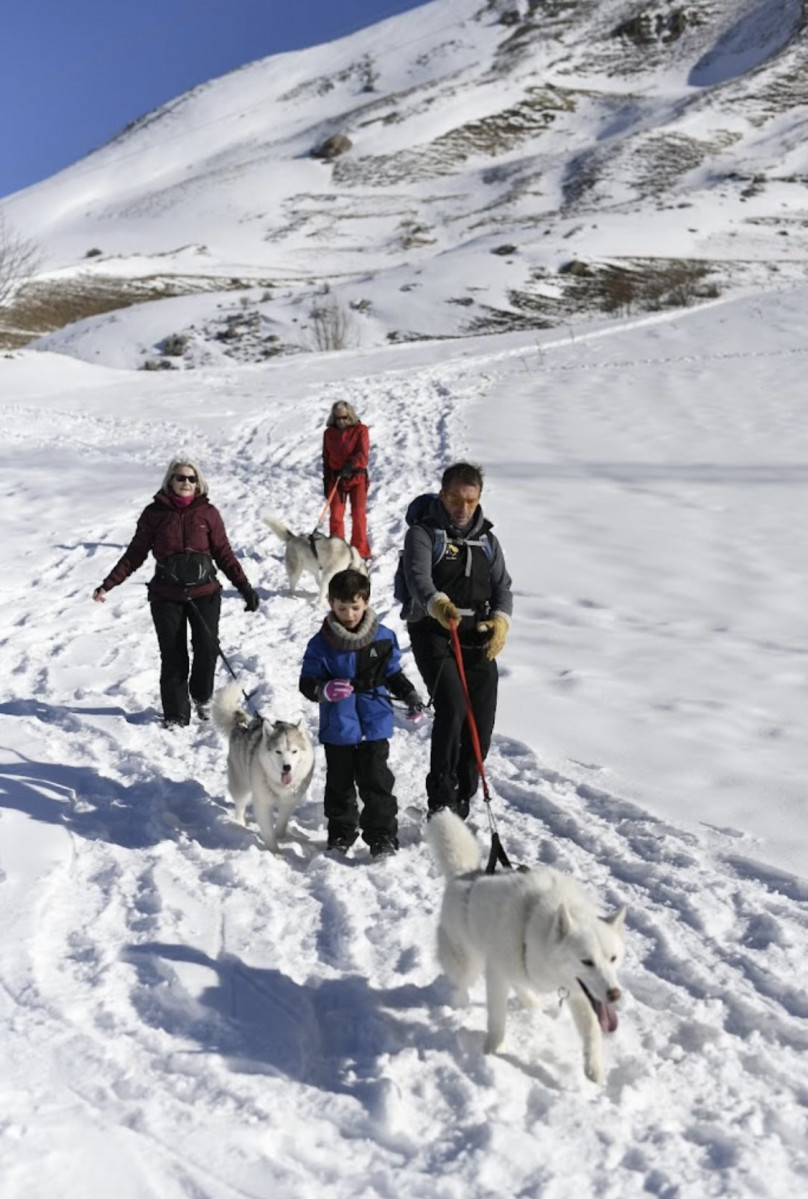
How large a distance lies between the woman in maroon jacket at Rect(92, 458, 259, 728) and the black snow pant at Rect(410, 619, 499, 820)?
2025 millimetres

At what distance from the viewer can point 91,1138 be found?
3.18 m

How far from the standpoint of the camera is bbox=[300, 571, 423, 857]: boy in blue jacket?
4953mm

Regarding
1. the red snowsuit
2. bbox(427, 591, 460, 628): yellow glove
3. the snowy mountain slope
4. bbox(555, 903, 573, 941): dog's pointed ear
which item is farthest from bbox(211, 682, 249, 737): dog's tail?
the snowy mountain slope

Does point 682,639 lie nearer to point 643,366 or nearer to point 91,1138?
point 91,1138

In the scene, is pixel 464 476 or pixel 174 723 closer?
pixel 464 476

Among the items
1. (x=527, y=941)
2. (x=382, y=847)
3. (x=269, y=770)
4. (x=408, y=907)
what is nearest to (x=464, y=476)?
(x=269, y=770)

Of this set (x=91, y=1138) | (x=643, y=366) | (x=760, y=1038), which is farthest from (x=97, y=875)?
(x=643, y=366)

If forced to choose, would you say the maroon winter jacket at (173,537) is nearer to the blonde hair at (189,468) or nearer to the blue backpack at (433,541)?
the blonde hair at (189,468)

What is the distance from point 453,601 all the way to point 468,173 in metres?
84.8

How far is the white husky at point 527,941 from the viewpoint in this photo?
3.22 meters

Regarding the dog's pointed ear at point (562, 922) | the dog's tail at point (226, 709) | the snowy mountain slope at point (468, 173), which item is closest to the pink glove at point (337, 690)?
the dog's tail at point (226, 709)

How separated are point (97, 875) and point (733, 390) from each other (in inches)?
724

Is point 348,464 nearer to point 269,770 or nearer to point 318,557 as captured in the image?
point 318,557

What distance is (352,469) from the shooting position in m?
11.0
